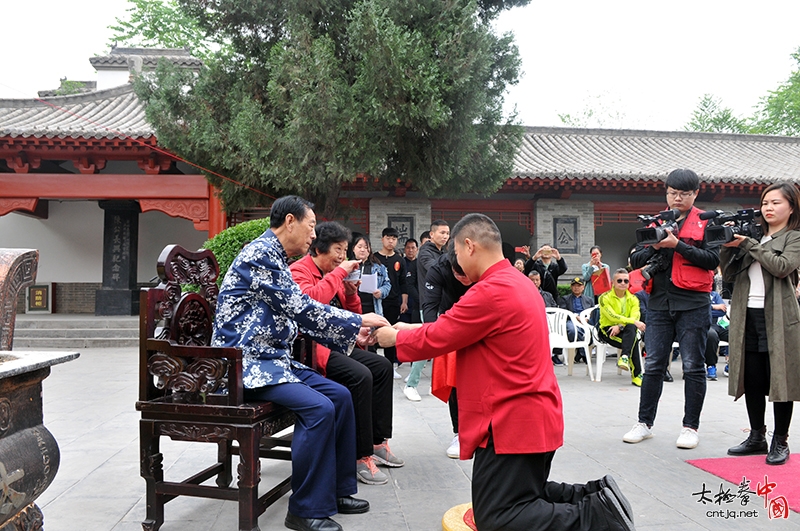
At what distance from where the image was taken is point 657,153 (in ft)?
56.1

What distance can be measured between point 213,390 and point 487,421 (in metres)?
1.33

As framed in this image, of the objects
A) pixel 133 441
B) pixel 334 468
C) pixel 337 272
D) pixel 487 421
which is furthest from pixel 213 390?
pixel 133 441

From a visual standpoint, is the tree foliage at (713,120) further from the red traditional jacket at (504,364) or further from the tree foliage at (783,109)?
the red traditional jacket at (504,364)

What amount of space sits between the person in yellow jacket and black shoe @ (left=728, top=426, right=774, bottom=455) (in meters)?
3.35

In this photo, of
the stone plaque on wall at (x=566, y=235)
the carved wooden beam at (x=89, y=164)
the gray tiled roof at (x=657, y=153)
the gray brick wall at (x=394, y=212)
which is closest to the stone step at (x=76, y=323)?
the carved wooden beam at (x=89, y=164)

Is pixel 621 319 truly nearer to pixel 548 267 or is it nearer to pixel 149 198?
pixel 548 267

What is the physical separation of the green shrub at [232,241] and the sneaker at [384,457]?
4.53 m

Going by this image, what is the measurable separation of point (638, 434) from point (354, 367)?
85.7 inches

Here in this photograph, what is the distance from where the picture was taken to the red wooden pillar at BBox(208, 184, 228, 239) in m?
11.5

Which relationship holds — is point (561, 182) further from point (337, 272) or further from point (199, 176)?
point (337, 272)

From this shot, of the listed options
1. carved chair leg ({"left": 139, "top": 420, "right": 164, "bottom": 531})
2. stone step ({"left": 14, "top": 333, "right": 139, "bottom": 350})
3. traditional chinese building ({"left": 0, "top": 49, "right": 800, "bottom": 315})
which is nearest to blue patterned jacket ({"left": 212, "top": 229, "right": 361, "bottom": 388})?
carved chair leg ({"left": 139, "top": 420, "right": 164, "bottom": 531})

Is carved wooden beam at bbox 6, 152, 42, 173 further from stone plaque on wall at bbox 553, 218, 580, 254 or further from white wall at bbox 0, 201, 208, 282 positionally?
stone plaque on wall at bbox 553, 218, 580, 254

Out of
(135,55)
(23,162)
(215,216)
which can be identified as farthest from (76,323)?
(135,55)

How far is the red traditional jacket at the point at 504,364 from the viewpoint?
2.31 meters
